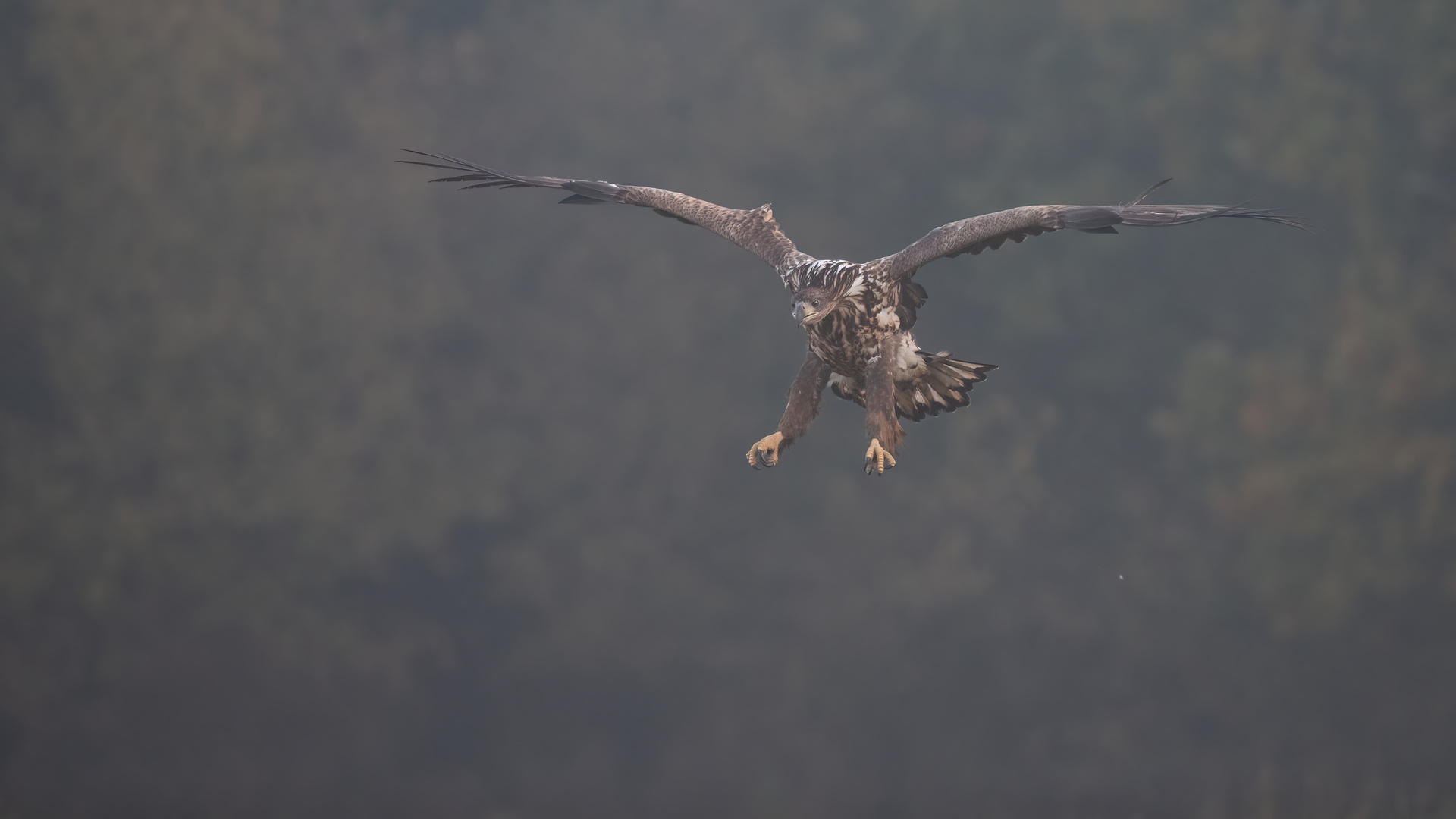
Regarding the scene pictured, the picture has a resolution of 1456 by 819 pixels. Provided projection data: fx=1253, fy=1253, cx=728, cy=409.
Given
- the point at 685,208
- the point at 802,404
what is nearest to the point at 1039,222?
the point at 802,404

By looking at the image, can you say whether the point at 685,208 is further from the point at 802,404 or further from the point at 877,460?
the point at 877,460

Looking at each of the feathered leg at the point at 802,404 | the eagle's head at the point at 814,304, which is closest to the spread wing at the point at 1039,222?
the eagle's head at the point at 814,304

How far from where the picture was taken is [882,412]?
6.38 metres

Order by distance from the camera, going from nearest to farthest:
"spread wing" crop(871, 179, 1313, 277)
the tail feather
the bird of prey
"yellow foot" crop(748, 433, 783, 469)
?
"spread wing" crop(871, 179, 1313, 277) < the bird of prey < "yellow foot" crop(748, 433, 783, 469) < the tail feather

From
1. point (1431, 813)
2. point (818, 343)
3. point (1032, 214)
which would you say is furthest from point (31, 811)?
point (1431, 813)

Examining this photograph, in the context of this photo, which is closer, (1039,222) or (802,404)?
(1039,222)

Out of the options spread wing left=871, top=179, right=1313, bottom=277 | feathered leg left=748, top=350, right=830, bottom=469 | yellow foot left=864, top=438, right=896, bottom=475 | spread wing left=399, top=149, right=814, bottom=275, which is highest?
spread wing left=399, top=149, right=814, bottom=275

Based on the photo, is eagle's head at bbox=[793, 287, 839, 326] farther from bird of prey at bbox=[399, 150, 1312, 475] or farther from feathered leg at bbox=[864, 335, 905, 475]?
feathered leg at bbox=[864, 335, 905, 475]

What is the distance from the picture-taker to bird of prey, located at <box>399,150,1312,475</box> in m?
6.14

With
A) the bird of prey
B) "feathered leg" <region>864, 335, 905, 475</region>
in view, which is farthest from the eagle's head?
"feathered leg" <region>864, 335, 905, 475</region>

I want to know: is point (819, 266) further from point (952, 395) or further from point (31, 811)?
point (31, 811)

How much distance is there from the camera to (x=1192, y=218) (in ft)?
18.7

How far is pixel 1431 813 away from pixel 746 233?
1317 cm

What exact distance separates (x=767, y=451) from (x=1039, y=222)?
1.80m
